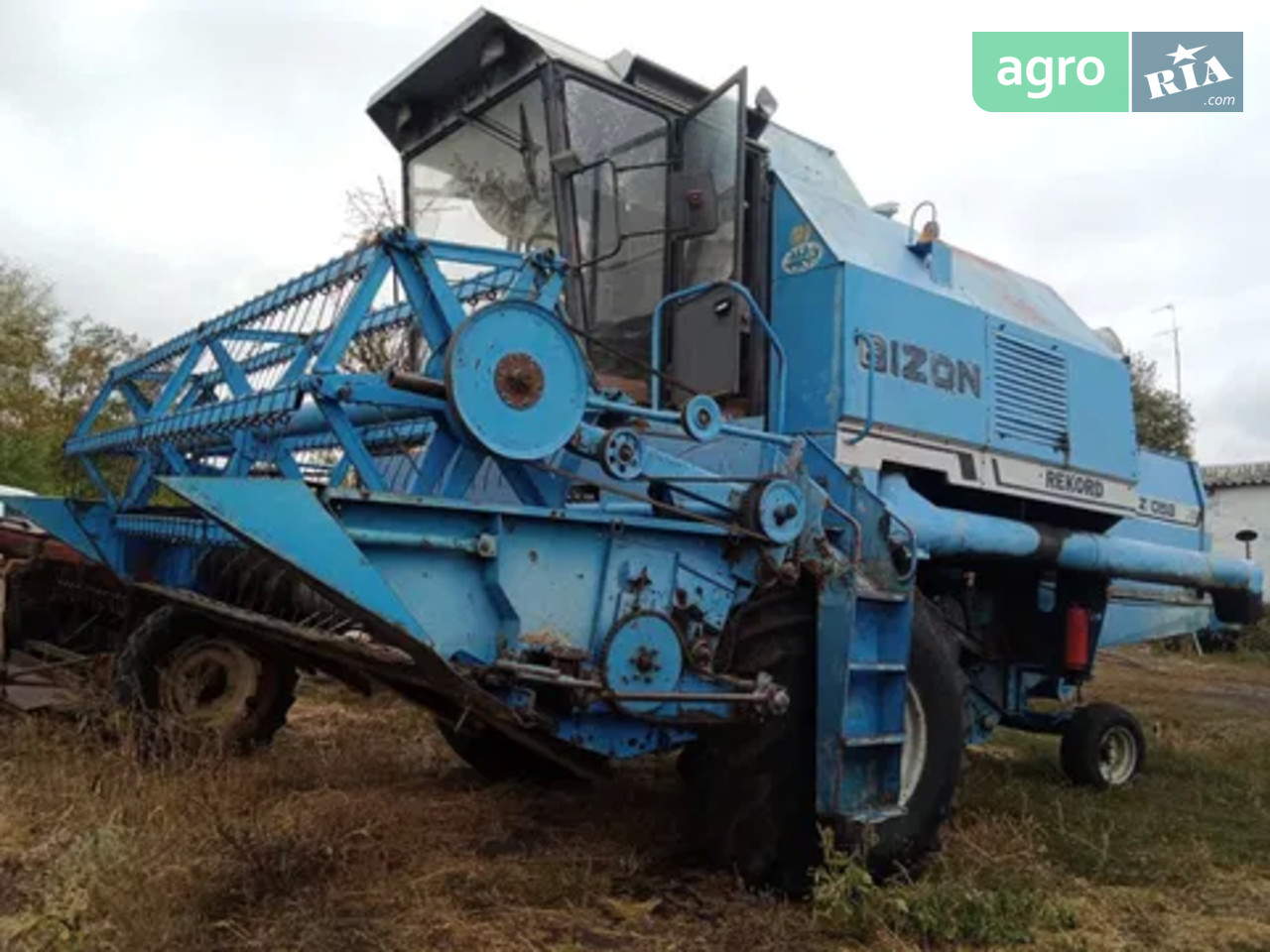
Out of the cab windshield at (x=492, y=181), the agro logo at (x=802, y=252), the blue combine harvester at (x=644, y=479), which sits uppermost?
the cab windshield at (x=492, y=181)

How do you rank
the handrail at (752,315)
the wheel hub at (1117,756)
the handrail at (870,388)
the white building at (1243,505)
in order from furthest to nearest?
the white building at (1243,505) → the wheel hub at (1117,756) → the handrail at (870,388) → the handrail at (752,315)

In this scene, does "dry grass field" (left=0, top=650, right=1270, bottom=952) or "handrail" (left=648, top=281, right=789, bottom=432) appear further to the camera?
"handrail" (left=648, top=281, right=789, bottom=432)

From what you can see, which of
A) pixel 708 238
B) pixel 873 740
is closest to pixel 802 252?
pixel 708 238

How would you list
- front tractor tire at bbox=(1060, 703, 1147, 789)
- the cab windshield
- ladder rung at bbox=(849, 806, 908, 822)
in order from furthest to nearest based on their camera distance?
front tractor tire at bbox=(1060, 703, 1147, 789) → the cab windshield → ladder rung at bbox=(849, 806, 908, 822)

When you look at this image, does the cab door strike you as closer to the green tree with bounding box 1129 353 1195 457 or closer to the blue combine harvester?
the blue combine harvester

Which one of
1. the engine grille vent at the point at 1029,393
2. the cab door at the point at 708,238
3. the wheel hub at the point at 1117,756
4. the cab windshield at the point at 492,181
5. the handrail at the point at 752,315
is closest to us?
the handrail at the point at 752,315

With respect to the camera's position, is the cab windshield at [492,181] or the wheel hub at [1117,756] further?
the wheel hub at [1117,756]

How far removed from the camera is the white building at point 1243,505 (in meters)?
25.4

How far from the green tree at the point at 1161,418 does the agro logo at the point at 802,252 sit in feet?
66.9

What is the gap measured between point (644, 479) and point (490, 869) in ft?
4.78

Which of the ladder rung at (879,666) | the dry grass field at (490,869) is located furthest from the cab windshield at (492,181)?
the dry grass field at (490,869)

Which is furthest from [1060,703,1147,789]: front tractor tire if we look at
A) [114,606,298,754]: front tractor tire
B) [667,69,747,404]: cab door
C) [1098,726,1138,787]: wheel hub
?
[114,606,298,754]: front tractor tire

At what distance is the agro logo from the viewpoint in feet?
15.6

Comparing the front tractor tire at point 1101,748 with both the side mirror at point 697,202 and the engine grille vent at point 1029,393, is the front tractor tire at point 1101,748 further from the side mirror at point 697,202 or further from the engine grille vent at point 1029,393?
the side mirror at point 697,202
